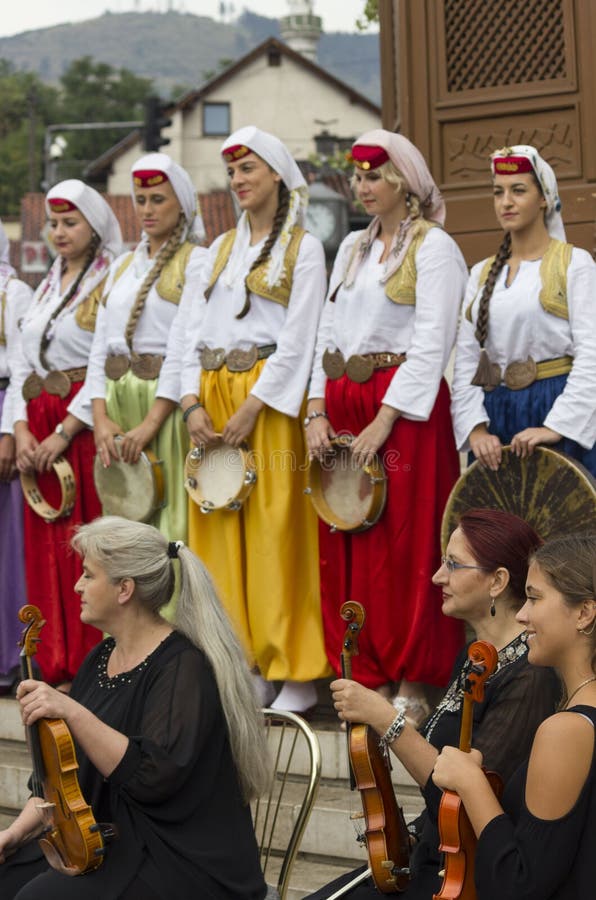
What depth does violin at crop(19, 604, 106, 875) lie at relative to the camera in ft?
12.3

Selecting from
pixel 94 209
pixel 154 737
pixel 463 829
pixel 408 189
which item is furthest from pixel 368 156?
pixel 463 829

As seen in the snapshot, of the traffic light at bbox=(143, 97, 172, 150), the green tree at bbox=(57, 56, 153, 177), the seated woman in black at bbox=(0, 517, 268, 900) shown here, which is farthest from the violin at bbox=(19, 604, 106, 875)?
the green tree at bbox=(57, 56, 153, 177)

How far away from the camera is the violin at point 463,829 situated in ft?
10.3

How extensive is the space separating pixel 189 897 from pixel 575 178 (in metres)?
4.59

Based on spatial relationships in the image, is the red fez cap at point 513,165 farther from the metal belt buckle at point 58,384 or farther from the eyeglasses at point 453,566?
the metal belt buckle at point 58,384

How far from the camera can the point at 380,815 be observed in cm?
362

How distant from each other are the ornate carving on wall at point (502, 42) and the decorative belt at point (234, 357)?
249cm

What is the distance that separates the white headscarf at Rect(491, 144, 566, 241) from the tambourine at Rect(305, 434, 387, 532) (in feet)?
3.53

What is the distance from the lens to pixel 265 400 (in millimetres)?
5914

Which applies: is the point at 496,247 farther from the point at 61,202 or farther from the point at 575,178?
the point at 61,202

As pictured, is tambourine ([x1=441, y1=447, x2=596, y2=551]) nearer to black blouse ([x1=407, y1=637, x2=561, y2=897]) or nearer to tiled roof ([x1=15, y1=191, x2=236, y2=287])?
black blouse ([x1=407, y1=637, x2=561, y2=897])

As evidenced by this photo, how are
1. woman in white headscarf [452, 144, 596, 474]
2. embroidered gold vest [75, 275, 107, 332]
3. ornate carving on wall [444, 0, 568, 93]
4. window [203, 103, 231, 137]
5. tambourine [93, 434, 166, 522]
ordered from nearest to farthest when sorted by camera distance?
woman in white headscarf [452, 144, 596, 474], tambourine [93, 434, 166, 522], embroidered gold vest [75, 275, 107, 332], ornate carving on wall [444, 0, 568, 93], window [203, 103, 231, 137]

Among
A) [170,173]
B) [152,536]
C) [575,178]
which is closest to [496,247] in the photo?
[575,178]

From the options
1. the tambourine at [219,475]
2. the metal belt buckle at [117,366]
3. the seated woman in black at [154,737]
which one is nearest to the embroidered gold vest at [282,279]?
the tambourine at [219,475]
